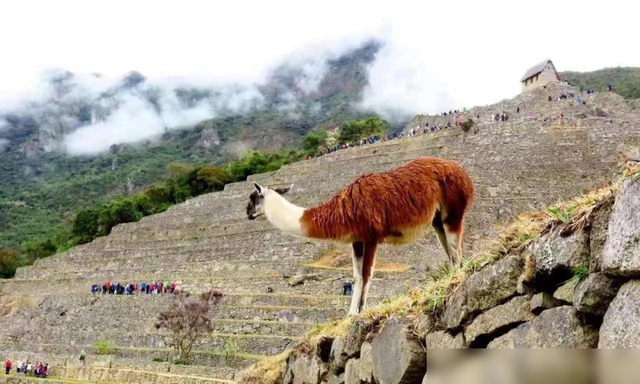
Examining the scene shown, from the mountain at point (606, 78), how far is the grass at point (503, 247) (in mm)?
77763

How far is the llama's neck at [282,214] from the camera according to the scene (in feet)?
20.5

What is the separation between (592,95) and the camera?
Result: 155ft

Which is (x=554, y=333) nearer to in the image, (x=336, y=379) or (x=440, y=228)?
(x=336, y=379)

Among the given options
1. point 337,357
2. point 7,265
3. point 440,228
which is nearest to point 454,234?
point 440,228

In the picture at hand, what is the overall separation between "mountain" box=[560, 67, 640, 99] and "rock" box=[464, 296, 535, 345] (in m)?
78.9

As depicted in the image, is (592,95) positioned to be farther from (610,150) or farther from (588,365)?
(588,365)

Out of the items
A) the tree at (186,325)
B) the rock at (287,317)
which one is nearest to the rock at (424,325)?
the tree at (186,325)

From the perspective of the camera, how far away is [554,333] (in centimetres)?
274

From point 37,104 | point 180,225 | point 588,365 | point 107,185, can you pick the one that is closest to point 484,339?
point 588,365

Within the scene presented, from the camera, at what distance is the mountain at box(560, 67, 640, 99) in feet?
264

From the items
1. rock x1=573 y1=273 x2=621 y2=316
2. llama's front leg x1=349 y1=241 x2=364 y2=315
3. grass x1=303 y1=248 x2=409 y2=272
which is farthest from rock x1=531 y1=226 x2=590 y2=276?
grass x1=303 y1=248 x2=409 y2=272

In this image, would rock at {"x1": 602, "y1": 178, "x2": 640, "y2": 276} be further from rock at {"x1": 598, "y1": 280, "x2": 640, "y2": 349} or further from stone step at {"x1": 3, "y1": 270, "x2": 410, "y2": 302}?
stone step at {"x1": 3, "y1": 270, "x2": 410, "y2": 302}

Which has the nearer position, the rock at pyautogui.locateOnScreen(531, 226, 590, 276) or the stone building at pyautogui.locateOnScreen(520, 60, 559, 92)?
the rock at pyautogui.locateOnScreen(531, 226, 590, 276)

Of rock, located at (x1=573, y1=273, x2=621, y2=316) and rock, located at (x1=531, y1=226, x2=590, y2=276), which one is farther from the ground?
rock, located at (x1=531, y1=226, x2=590, y2=276)
